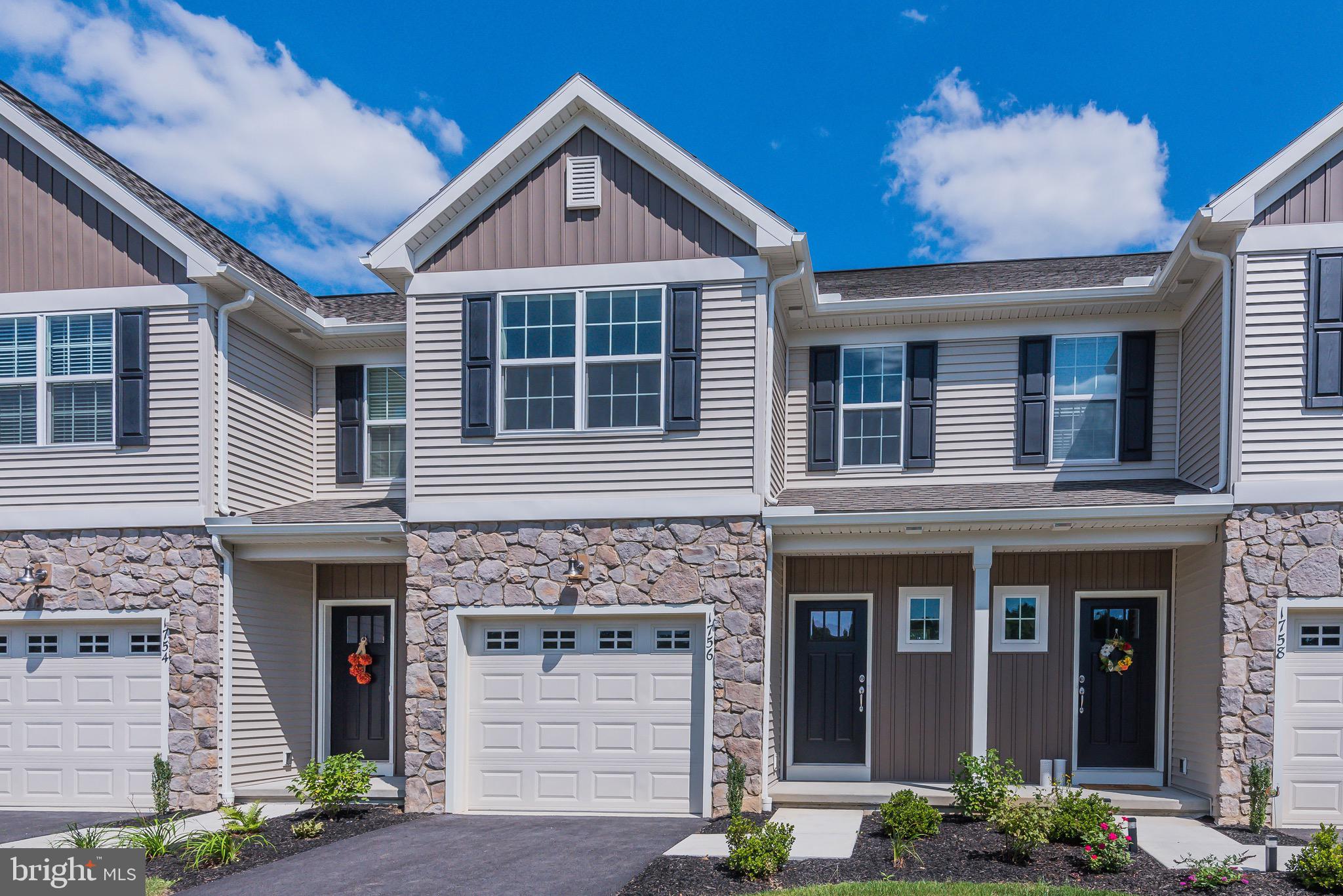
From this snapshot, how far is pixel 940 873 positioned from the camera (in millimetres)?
6715

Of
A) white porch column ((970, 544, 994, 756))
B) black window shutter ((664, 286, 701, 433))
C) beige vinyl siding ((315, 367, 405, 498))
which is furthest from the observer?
beige vinyl siding ((315, 367, 405, 498))

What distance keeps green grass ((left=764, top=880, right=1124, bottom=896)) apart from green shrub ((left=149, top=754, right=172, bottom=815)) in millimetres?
6395

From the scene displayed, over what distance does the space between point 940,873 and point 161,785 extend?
7304mm

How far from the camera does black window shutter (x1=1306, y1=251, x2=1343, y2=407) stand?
8.41m

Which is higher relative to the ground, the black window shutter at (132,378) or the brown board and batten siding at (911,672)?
the black window shutter at (132,378)

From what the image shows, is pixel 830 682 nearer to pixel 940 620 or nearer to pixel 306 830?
pixel 940 620

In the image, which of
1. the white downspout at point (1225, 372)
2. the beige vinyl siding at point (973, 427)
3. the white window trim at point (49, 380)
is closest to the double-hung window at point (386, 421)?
the white window trim at point (49, 380)

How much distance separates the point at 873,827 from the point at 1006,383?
492 centimetres

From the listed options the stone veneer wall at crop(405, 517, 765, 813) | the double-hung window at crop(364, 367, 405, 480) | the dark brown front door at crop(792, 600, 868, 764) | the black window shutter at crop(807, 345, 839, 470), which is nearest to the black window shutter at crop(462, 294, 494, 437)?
the stone veneer wall at crop(405, 517, 765, 813)

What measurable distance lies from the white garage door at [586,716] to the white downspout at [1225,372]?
192 inches

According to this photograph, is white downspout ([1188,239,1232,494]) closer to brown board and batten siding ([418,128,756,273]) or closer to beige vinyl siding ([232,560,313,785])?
brown board and batten siding ([418,128,756,273])

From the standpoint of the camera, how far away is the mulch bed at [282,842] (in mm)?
7105

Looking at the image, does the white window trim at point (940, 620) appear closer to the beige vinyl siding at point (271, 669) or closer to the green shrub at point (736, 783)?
the green shrub at point (736, 783)

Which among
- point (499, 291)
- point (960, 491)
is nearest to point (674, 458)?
point (499, 291)
